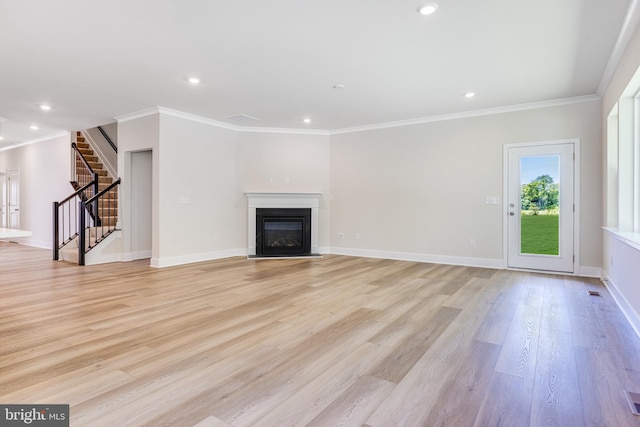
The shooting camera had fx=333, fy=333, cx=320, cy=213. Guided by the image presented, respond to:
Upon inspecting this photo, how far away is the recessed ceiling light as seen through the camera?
2.66 m

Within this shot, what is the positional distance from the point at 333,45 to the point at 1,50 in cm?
348

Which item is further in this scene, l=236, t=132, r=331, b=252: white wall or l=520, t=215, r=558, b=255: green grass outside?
l=236, t=132, r=331, b=252: white wall

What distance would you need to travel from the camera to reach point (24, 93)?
4.87m

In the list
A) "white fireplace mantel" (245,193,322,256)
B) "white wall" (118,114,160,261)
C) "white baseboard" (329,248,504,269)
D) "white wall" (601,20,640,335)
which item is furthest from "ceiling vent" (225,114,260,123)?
"white wall" (601,20,640,335)

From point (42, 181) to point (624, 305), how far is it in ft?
37.3

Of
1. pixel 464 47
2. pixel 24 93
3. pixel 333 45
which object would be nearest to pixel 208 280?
pixel 333 45

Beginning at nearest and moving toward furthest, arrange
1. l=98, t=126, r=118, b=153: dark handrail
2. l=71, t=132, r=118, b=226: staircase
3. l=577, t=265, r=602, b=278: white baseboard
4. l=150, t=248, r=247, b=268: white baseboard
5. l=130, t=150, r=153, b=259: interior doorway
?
l=577, t=265, r=602, b=278: white baseboard → l=150, t=248, r=247, b=268: white baseboard → l=130, t=150, r=153, b=259: interior doorway → l=71, t=132, r=118, b=226: staircase → l=98, t=126, r=118, b=153: dark handrail

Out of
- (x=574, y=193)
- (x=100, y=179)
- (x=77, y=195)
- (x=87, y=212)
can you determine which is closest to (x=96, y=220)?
(x=87, y=212)

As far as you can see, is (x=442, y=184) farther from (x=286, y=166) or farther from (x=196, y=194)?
(x=196, y=194)

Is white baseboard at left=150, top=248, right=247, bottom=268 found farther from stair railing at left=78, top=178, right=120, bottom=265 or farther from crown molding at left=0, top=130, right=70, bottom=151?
crown molding at left=0, top=130, right=70, bottom=151

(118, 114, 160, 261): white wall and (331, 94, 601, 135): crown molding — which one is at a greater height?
(331, 94, 601, 135): crown molding

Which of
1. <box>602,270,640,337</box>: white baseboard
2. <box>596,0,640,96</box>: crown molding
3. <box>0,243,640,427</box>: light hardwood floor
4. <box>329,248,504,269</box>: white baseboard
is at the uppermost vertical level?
<box>596,0,640,96</box>: crown molding

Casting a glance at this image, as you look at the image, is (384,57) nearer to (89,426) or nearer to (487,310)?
(487,310)

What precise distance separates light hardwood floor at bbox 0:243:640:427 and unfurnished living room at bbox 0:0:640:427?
20 millimetres
